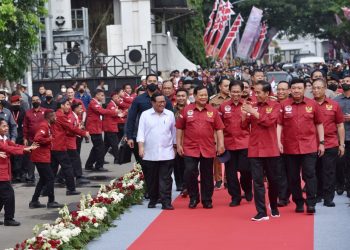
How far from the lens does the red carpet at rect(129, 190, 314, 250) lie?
38.1 feet

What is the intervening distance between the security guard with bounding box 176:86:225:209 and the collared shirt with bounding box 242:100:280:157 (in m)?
1.21

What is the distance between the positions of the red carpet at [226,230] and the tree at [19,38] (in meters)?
6.98

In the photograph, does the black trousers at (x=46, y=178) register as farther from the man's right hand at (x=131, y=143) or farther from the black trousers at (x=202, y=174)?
the black trousers at (x=202, y=174)

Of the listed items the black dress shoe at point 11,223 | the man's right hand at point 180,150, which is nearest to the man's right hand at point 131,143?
the man's right hand at point 180,150

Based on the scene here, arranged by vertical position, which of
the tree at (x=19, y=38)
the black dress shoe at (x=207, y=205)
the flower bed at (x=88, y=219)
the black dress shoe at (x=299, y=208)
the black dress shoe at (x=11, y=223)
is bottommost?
the black dress shoe at (x=11, y=223)

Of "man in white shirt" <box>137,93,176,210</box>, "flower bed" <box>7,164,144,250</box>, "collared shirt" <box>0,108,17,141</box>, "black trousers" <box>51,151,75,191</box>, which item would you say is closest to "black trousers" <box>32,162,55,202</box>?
"flower bed" <box>7,164,144,250</box>

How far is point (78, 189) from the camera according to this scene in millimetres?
18312

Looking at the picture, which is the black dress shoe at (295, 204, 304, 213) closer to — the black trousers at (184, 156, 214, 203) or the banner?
the black trousers at (184, 156, 214, 203)

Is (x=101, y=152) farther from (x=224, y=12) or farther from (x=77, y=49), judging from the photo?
(x=224, y=12)

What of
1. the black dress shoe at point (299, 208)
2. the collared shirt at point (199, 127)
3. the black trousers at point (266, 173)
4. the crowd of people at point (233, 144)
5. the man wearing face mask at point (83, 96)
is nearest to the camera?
the black trousers at point (266, 173)

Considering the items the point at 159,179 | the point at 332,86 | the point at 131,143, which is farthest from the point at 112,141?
the point at 159,179

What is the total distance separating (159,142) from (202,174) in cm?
82

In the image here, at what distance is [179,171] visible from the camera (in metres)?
16.9

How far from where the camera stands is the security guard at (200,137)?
569 inches
